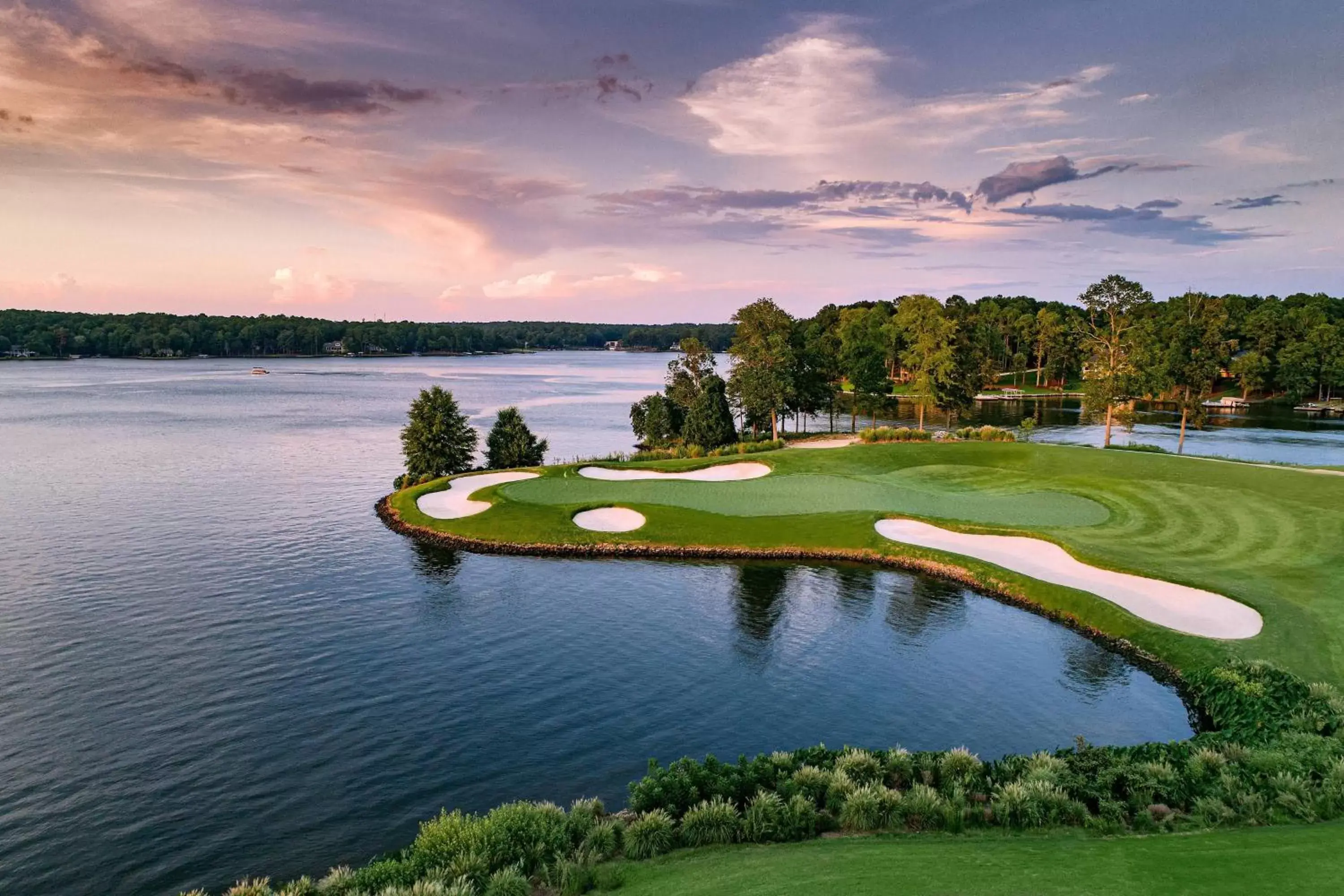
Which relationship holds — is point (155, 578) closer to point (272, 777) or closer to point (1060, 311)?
point (272, 777)

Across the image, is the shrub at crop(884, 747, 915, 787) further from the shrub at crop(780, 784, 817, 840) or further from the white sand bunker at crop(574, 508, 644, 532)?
the white sand bunker at crop(574, 508, 644, 532)

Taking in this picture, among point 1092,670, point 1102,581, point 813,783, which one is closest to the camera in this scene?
point 813,783

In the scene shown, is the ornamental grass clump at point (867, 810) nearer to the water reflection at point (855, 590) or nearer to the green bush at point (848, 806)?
A: the green bush at point (848, 806)

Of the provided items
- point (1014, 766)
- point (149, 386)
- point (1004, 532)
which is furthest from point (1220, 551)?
point (149, 386)

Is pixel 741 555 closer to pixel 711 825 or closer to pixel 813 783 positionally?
pixel 813 783

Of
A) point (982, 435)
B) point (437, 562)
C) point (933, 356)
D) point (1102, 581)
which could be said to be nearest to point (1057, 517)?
point (1102, 581)
